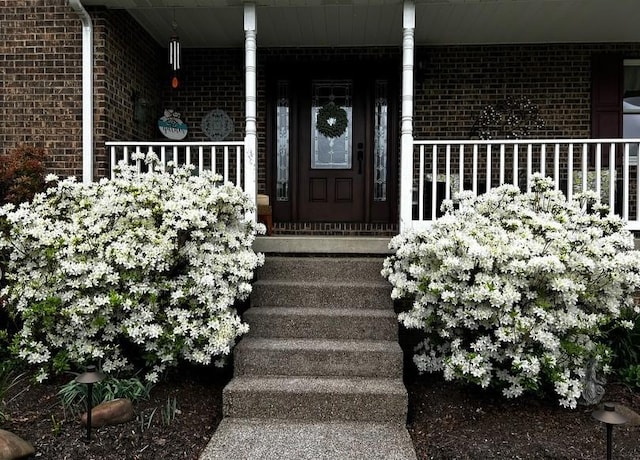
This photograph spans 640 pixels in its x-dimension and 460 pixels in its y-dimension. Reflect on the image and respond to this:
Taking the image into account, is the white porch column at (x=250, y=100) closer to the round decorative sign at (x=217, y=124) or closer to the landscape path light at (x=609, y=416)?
the round decorative sign at (x=217, y=124)

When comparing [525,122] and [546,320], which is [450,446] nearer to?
[546,320]

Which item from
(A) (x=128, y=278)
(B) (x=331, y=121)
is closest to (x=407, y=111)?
(B) (x=331, y=121)

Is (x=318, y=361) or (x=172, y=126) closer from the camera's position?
(x=318, y=361)

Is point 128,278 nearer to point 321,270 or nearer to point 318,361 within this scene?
point 318,361

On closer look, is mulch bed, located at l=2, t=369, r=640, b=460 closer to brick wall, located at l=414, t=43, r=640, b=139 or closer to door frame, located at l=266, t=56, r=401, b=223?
door frame, located at l=266, t=56, r=401, b=223

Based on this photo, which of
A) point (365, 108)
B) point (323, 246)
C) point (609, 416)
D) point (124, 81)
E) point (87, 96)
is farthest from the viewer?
point (365, 108)

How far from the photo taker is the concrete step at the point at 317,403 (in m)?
3.13

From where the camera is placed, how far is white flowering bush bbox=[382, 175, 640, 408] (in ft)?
9.87

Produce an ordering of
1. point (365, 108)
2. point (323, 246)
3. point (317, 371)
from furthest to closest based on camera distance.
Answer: point (365, 108), point (323, 246), point (317, 371)

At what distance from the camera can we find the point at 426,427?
313 cm

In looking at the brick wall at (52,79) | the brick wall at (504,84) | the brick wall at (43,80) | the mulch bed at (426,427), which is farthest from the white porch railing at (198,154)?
the brick wall at (504,84)

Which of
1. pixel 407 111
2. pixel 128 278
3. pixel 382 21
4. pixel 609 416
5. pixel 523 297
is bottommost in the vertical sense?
pixel 609 416

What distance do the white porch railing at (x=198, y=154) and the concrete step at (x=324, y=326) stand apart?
4.68 ft

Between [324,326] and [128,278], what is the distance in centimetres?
137
